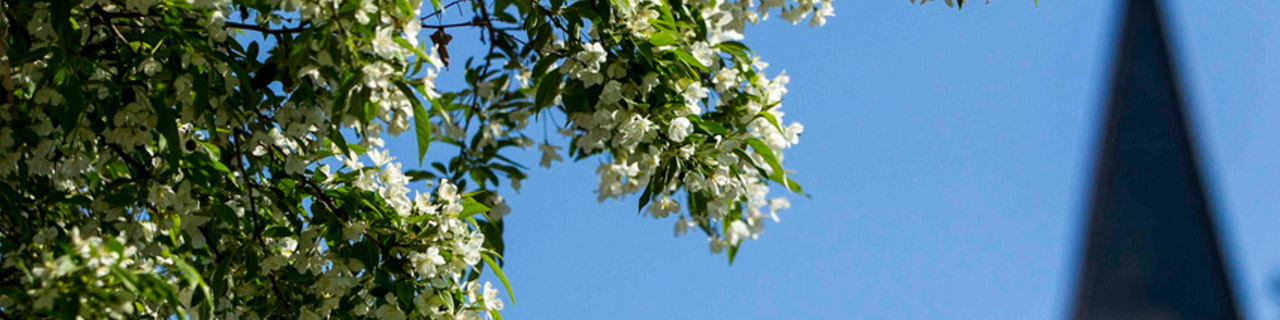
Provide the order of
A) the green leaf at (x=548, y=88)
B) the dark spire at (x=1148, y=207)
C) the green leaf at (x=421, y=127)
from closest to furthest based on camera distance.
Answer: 1. the dark spire at (x=1148, y=207)
2. the green leaf at (x=421, y=127)
3. the green leaf at (x=548, y=88)

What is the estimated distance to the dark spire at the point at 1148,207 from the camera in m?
0.90

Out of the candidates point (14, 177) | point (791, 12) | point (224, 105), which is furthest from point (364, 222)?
point (791, 12)

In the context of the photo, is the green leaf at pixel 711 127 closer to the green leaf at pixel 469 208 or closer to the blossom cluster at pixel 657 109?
the blossom cluster at pixel 657 109

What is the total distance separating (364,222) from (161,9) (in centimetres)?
56

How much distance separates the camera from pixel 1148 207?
946 mm

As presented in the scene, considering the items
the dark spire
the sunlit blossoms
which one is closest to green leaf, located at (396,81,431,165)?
the sunlit blossoms

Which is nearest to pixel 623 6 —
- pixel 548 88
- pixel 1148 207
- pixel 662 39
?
pixel 662 39

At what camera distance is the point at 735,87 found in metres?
3.27

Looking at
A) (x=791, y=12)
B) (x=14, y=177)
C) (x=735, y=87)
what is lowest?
(x=14, y=177)

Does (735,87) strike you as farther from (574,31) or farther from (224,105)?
(224,105)

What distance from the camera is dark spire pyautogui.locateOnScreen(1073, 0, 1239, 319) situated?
2.96 feet

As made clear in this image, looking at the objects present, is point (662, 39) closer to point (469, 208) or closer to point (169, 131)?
point (469, 208)

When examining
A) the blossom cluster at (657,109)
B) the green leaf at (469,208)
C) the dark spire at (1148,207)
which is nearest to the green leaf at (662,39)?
the blossom cluster at (657,109)

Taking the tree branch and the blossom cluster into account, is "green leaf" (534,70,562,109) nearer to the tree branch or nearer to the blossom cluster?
the blossom cluster
